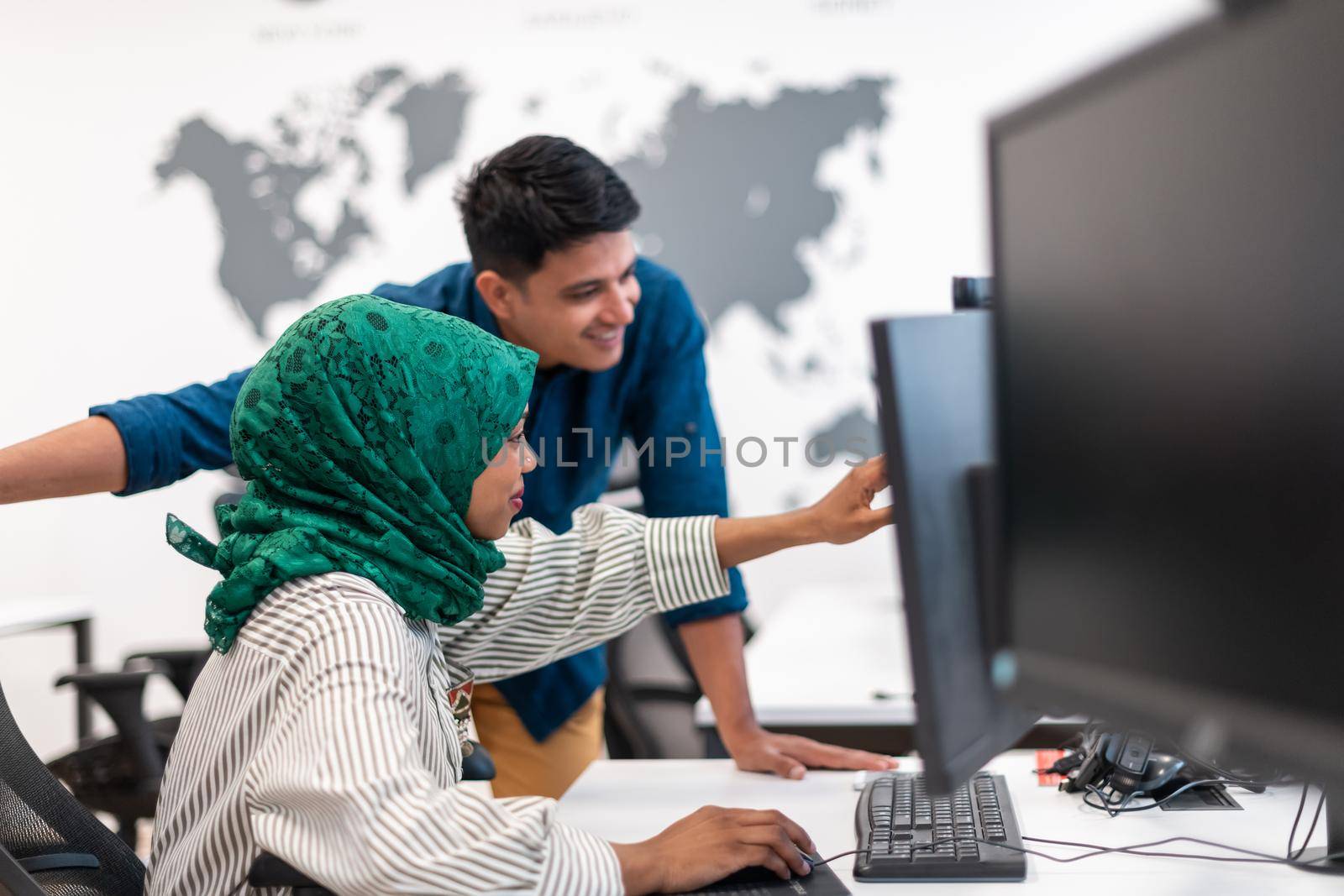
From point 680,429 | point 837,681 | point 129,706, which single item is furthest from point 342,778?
point 129,706

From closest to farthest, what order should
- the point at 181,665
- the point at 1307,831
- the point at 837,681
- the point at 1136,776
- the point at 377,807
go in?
1. the point at 377,807
2. the point at 1307,831
3. the point at 1136,776
4. the point at 837,681
5. the point at 181,665

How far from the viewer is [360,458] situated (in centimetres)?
97

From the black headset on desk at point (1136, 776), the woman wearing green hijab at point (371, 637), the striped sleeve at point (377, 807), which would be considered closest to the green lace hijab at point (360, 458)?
the woman wearing green hijab at point (371, 637)

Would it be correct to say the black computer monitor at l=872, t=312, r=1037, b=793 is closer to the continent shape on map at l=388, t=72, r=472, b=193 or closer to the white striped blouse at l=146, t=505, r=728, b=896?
the white striped blouse at l=146, t=505, r=728, b=896

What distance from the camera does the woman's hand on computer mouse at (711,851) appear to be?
905 mm

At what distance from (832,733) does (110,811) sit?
141 centimetres

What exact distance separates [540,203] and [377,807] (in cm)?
105

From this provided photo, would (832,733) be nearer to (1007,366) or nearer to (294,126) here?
(1007,366)

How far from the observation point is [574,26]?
3451 millimetres

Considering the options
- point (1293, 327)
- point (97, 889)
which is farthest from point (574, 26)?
point (1293, 327)

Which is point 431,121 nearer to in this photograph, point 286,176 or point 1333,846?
point 286,176

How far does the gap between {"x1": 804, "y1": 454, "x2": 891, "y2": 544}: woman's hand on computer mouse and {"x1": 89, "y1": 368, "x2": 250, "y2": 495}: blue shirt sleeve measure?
2.31 feet

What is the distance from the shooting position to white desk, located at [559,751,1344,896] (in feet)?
3.03

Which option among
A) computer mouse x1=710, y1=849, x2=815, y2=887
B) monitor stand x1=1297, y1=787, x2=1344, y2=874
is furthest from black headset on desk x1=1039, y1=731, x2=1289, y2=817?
computer mouse x1=710, y1=849, x2=815, y2=887
